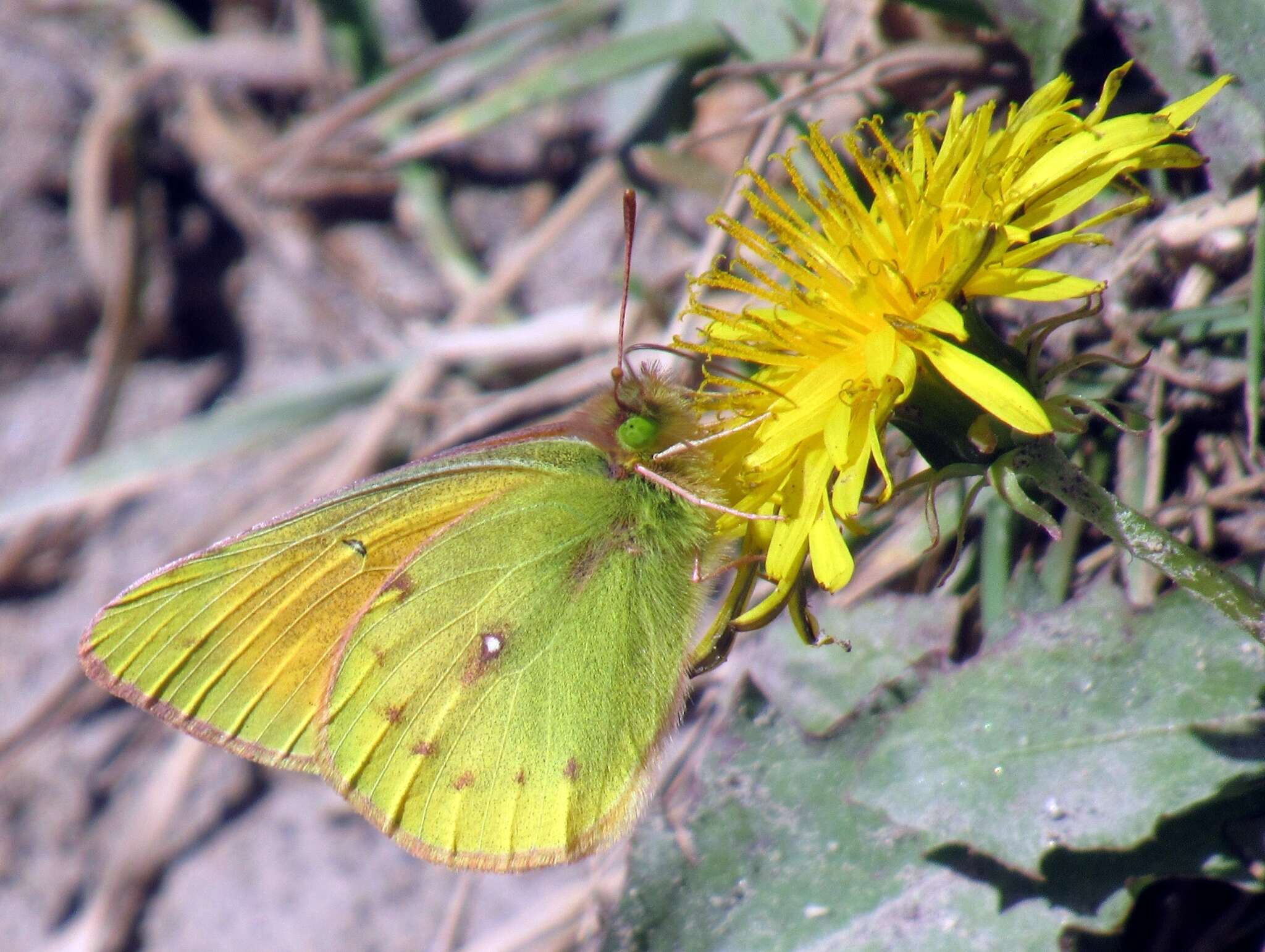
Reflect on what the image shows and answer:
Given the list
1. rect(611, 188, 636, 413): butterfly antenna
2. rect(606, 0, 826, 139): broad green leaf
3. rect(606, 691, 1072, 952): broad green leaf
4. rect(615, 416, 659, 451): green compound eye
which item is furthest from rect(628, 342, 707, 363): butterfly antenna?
rect(606, 0, 826, 139): broad green leaf

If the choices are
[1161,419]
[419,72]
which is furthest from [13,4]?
[1161,419]

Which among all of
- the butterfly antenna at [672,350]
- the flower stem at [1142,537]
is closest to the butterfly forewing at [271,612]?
the butterfly antenna at [672,350]

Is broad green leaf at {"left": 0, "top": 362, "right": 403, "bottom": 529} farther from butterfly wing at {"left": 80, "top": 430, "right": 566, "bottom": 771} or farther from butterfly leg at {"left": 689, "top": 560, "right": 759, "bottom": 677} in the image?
butterfly leg at {"left": 689, "top": 560, "right": 759, "bottom": 677}

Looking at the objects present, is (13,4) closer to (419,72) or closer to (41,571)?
(419,72)

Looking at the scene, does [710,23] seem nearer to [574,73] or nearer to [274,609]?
[574,73]

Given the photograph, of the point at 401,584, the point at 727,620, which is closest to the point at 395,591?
the point at 401,584
